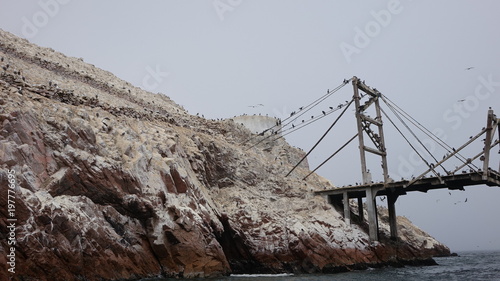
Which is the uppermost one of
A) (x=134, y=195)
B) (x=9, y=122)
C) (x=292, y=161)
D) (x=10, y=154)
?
(x=292, y=161)

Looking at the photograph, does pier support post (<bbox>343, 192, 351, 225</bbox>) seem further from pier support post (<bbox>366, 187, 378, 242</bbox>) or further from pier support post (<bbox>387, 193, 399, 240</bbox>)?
pier support post (<bbox>387, 193, 399, 240</bbox>)

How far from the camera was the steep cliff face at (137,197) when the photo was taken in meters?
19.9

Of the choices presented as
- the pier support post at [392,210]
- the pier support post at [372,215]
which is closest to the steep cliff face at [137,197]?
the pier support post at [372,215]

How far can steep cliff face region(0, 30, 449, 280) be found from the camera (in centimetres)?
1989

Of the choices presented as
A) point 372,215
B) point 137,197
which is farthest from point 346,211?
point 137,197

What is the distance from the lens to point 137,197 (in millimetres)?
24953

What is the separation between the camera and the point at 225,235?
107 feet

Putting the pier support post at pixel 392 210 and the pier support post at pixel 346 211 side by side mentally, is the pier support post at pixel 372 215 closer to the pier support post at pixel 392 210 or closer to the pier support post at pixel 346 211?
the pier support post at pixel 346 211

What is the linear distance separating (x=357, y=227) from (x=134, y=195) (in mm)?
24008

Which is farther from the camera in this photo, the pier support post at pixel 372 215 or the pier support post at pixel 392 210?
the pier support post at pixel 392 210

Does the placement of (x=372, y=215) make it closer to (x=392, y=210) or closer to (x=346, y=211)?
(x=346, y=211)

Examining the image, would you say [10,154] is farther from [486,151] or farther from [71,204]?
[486,151]

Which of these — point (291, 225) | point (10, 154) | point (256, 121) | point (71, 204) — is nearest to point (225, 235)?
point (291, 225)

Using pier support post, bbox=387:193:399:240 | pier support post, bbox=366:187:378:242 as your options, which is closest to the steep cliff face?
pier support post, bbox=366:187:378:242
